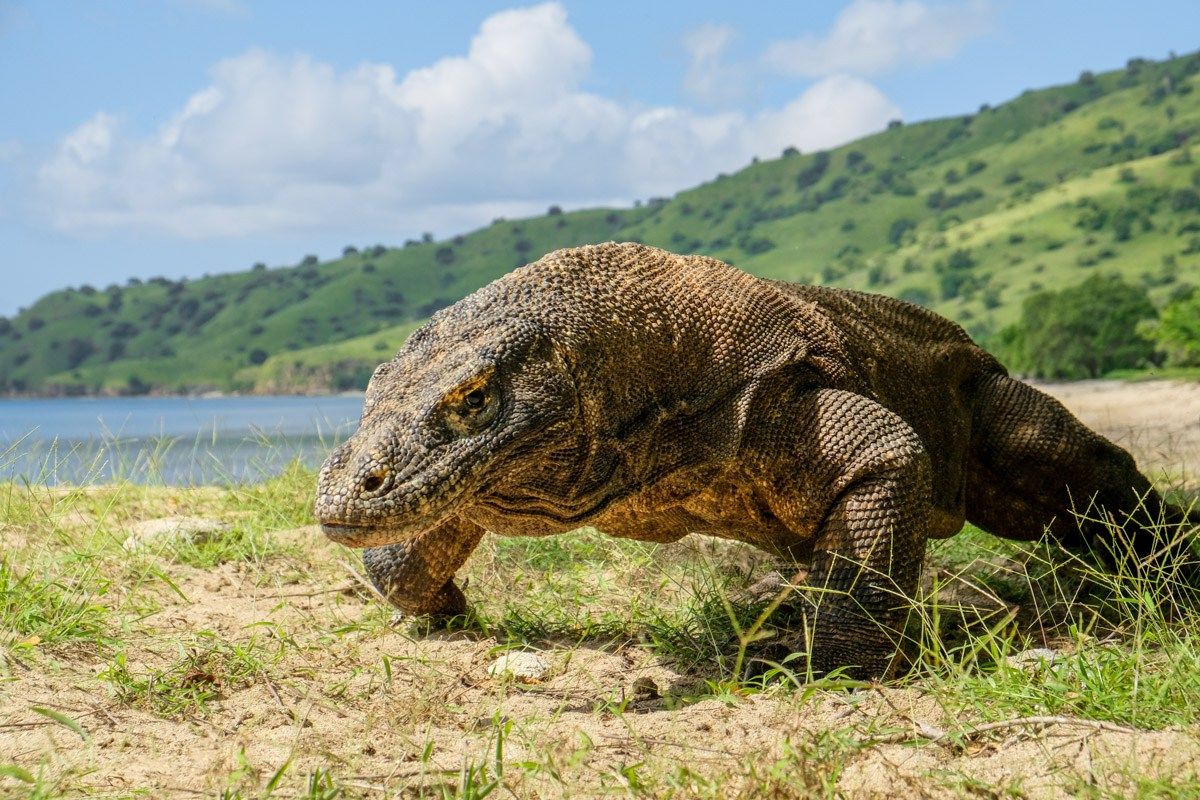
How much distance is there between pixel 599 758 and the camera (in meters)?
2.89

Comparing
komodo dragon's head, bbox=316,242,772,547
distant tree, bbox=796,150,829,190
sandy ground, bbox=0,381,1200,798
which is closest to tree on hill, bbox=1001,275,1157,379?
komodo dragon's head, bbox=316,242,772,547

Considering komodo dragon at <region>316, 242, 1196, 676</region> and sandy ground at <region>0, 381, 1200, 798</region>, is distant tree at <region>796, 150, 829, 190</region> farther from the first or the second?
sandy ground at <region>0, 381, 1200, 798</region>

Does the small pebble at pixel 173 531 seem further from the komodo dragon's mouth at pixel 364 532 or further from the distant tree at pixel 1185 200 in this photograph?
the distant tree at pixel 1185 200

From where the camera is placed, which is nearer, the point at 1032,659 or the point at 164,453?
the point at 1032,659

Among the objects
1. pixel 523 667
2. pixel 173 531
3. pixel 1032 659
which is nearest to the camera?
pixel 1032 659

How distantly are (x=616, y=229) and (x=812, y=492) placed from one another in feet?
472

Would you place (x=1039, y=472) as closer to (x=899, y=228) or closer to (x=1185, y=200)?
(x=1185, y=200)

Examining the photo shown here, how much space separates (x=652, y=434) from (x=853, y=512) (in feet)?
2.37

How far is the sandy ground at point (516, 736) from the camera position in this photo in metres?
2.60

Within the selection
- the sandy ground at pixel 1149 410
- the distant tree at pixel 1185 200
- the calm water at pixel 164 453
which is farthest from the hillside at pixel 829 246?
the calm water at pixel 164 453

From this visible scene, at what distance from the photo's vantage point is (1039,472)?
492 centimetres

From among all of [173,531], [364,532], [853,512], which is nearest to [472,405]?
[364,532]

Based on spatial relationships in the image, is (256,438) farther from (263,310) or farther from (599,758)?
(263,310)

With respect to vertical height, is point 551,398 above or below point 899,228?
below
